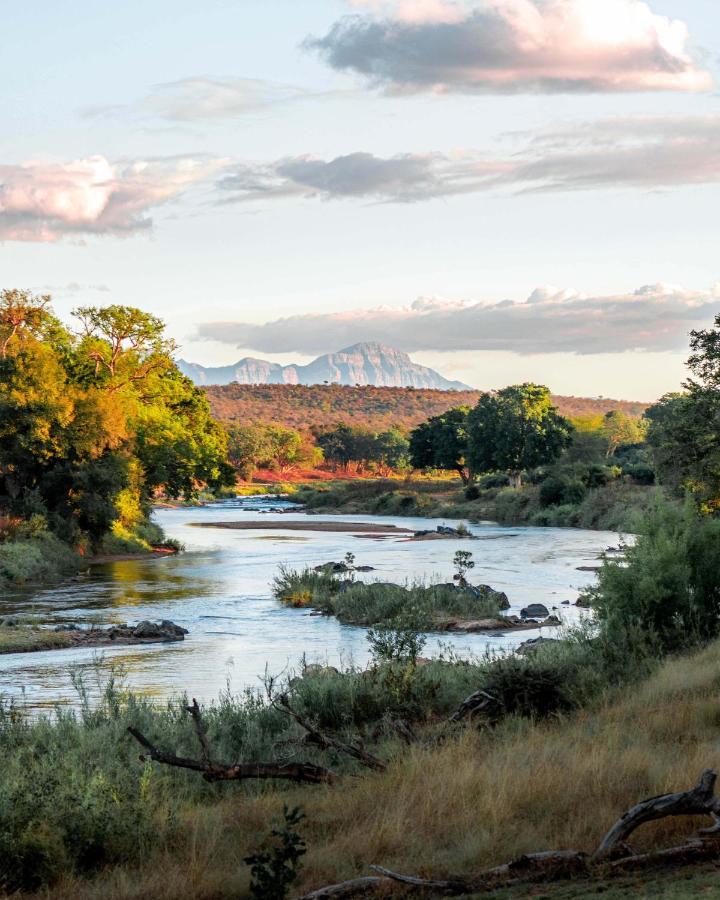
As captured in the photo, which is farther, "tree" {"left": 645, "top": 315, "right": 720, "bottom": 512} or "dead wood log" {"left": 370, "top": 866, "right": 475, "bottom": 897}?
"tree" {"left": 645, "top": 315, "right": 720, "bottom": 512}

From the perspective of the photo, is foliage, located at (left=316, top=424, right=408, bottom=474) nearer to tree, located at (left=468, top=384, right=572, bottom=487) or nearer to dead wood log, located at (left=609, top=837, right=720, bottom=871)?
tree, located at (left=468, top=384, right=572, bottom=487)

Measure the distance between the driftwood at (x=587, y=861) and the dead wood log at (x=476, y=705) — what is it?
5082mm

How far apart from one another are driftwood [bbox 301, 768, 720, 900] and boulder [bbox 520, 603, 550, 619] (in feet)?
65.5

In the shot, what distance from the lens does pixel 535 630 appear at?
24859 mm

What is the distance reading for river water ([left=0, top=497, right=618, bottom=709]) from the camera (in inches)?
775

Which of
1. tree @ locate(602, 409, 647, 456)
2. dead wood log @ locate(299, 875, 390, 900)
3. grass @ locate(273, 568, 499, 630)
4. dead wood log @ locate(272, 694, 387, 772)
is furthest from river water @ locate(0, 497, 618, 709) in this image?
tree @ locate(602, 409, 647, 456)

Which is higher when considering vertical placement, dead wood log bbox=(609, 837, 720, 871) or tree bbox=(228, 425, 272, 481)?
tree bbox=(228, 425, 272, 481)

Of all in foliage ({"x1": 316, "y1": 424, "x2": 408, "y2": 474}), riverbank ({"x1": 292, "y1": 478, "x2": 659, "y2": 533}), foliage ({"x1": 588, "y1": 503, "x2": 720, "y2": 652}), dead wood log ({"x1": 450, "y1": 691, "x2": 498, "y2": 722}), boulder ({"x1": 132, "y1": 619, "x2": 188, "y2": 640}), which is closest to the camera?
dead wood log ({"x1": 450, "y1": 691, "x2": 498, "y2": 722})

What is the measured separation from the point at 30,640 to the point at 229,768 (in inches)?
639

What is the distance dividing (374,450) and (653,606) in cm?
12825

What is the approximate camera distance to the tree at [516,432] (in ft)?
280

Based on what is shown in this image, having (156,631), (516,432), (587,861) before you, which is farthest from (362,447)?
(587,861)

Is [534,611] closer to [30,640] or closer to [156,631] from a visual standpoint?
[156,631]

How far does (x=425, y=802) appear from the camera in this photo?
26.5 feet
